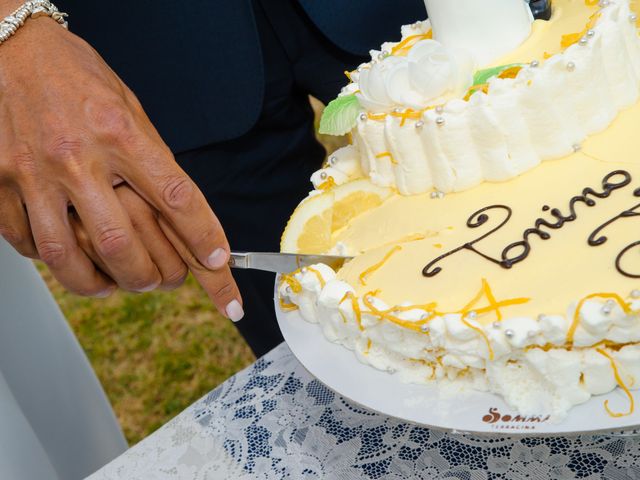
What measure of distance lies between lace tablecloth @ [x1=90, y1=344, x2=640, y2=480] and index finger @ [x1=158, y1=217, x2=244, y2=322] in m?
0.27

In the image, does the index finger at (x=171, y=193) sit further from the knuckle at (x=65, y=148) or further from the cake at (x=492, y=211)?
the cake at (x=492, y=211)

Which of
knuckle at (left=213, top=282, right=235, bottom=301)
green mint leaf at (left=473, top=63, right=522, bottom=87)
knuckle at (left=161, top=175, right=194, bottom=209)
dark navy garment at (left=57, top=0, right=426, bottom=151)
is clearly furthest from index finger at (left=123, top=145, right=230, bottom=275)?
dark navy garment at (left=57, top=0, right=426, bottom=151)

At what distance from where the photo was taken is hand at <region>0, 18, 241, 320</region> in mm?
1191

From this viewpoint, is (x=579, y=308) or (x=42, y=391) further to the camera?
(x=42, y=391)

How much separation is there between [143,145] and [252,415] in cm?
62

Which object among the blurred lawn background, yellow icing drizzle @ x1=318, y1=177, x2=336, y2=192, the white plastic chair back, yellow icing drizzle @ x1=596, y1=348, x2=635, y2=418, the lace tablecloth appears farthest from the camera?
the blurred lawn background

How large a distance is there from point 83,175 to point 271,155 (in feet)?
3.25

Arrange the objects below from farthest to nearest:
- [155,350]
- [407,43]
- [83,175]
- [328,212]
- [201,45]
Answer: [155,350] < [201,45] < [407,43] < [328,212] < [83,175]

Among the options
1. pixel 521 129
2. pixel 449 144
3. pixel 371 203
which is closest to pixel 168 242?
pixel 371 203

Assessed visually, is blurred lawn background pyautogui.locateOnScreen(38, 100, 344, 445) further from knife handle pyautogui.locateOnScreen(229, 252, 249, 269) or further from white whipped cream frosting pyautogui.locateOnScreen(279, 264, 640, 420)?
white whipped cream frosting pyautogui.locateOnScreen(279, 264, 640, 420)

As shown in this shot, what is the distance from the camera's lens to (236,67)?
192cm

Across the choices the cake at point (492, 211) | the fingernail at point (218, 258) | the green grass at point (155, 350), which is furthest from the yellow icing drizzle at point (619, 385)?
the green grass at point (155, 350)

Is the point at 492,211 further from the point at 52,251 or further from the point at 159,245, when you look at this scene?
the point at 52,251

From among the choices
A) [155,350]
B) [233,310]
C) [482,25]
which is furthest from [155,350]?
[482,25]
